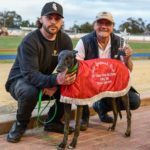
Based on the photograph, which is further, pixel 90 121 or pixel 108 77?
pixel 90 121

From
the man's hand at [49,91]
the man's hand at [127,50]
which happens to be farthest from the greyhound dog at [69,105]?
the man's hand at [127,50]

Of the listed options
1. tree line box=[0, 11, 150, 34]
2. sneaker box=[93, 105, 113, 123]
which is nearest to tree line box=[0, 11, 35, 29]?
tree line box=[0, 11, 150, 34]

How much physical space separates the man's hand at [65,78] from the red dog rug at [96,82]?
0.25ft

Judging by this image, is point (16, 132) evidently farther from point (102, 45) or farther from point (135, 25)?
point (135, 25)

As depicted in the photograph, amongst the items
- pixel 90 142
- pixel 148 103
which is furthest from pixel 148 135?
pixel 148 103

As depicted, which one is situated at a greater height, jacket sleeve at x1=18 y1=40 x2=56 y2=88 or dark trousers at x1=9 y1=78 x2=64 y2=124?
jacket sleeve at x1=18 y1=40 x2=56 y2=88

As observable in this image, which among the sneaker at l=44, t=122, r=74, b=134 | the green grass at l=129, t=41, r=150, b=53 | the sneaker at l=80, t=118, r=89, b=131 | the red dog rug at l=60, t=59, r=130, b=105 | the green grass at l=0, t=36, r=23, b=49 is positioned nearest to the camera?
the red dog rug at l=60, t=59, r=130, b=105

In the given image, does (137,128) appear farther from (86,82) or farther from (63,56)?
(63,56)

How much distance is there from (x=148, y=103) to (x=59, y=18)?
126 inches

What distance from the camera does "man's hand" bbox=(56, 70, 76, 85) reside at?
4859 mm

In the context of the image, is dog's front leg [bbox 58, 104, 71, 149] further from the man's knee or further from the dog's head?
the dog's head

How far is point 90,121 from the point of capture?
6.57m

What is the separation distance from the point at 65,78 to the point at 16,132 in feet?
3.17

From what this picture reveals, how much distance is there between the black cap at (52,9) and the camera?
5238 mm
